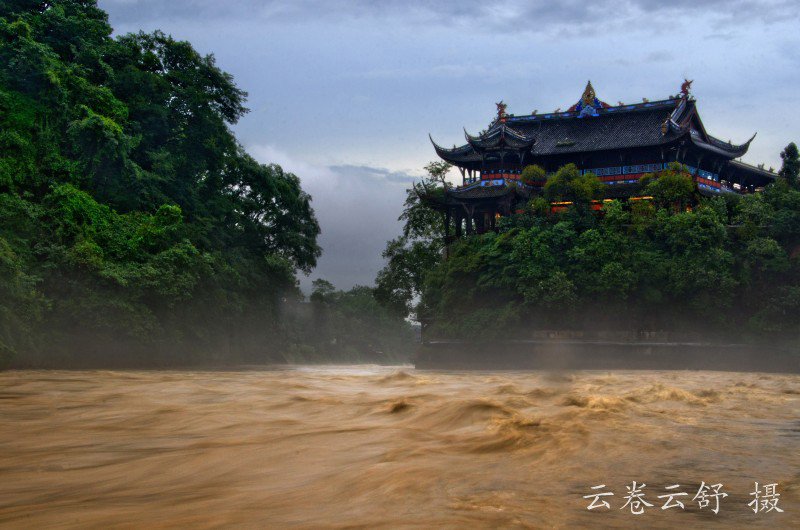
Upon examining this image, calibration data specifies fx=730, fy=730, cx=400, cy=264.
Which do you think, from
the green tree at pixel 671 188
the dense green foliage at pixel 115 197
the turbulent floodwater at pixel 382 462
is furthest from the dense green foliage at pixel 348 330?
the turbulent floodwater at pixel 382 462

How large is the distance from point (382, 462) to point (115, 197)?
56.8 ft

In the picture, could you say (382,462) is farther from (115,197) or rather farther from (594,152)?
(594,152)

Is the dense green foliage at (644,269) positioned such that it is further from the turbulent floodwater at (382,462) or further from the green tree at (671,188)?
the turbulent floodwater at (382,462)

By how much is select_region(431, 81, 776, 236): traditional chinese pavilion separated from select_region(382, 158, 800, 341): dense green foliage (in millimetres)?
2295

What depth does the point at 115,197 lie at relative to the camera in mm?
19859

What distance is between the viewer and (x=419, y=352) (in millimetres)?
26688

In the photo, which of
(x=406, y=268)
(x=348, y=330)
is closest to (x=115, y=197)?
(x=406, y=268)

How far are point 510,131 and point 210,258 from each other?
47.9 feet

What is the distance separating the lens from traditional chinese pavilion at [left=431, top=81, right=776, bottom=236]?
28703 millimetres

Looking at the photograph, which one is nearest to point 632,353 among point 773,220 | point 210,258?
point 773,220

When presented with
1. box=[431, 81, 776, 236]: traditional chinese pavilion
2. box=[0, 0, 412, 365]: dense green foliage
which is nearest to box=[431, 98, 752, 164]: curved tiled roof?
box=[431, 81, 776, 236]: traditional chinese pavilion

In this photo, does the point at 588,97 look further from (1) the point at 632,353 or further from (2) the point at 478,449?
(2) the point at 478,449

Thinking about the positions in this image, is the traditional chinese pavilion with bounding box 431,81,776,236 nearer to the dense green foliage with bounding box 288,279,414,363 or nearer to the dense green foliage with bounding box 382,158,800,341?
the dense green foliage with bounding box 382,158,800,341

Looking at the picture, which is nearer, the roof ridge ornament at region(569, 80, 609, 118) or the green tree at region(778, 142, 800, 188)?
the green tree at region(778, 142, 800, 188)
